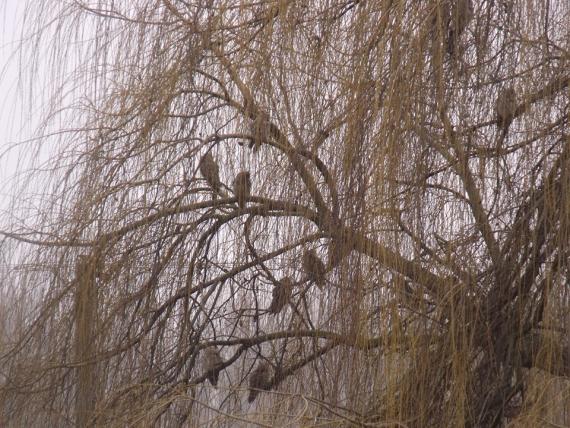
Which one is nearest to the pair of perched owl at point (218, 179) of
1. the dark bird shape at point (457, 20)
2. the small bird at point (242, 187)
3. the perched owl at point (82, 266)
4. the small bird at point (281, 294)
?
the small bird at point (242, 187)

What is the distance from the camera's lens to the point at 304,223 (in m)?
2.46

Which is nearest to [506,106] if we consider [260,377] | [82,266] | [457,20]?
[457,20]

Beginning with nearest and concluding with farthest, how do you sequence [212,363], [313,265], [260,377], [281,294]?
[313,265], [281,294], [260,377], [212,363]

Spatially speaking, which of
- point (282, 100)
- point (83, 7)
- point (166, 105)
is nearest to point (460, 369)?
point (282, 100)

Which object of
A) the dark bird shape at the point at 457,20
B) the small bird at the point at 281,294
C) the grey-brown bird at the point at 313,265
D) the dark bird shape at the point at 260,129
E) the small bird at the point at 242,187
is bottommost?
the small bird at the point at 281,294

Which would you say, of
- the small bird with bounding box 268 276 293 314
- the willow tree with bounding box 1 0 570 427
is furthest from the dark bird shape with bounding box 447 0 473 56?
the small bird with bounding box 268 276 293 314

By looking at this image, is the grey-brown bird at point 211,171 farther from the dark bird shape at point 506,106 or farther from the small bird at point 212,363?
the dark bird shape at point 506,106

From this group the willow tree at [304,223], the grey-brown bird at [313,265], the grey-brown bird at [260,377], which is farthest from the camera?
the grey-brown bird at [260,377]

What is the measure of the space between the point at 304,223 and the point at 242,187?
0.85 ft

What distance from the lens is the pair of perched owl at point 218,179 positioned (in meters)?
2.64

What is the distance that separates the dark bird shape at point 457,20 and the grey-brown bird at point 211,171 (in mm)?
739

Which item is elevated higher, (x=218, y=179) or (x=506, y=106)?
(x=506, y=106)

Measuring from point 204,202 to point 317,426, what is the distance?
83 cm

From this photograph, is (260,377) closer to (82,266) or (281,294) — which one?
(281,294)
